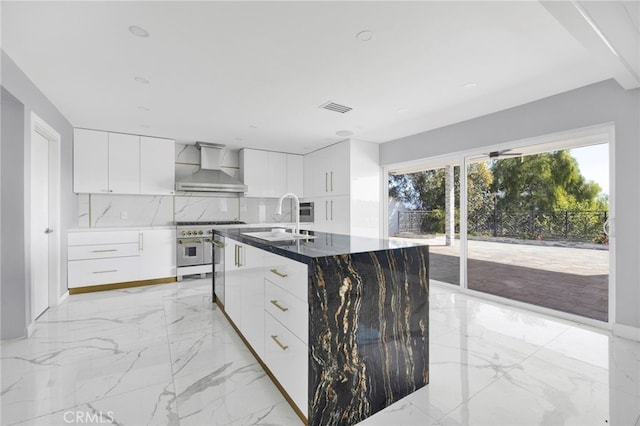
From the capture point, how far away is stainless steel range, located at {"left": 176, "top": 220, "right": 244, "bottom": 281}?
14.6ft

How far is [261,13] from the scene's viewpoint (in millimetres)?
1734

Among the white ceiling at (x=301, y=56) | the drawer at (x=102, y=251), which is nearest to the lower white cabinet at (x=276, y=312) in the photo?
the white ceiling at (x=301, y=56)

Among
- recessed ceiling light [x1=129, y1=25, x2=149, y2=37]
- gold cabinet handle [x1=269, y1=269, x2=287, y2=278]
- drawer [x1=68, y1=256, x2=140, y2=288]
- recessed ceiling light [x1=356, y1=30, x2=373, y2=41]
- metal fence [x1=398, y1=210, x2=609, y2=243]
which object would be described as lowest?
drawer [x1=68, y1=256, x2=140, y2=288]

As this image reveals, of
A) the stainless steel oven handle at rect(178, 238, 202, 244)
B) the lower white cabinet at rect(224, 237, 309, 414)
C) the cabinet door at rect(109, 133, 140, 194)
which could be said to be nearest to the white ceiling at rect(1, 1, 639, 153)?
the cabinet door at rect(109, 133, 140, 194)

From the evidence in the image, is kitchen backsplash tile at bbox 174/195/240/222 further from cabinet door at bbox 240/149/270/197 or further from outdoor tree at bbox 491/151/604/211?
outdoor tree at bbox 491/151/604/211

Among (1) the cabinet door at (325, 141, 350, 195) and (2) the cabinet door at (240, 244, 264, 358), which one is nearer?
(2) the cabinet door at (240, 244, 264, 358)

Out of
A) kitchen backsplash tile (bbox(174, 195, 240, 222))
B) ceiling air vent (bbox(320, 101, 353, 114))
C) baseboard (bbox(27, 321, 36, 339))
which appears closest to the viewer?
baseboard (bbox(27, 321, 36, 339))

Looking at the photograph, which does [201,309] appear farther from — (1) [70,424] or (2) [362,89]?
(2) [362,89]

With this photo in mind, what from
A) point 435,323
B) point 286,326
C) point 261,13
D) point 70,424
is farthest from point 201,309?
point 261,13

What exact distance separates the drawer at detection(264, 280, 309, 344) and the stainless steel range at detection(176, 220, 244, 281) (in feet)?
9.77

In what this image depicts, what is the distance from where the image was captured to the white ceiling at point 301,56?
5.65 feet

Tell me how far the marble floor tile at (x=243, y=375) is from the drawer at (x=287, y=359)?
0.46 feet

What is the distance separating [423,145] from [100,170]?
468cm

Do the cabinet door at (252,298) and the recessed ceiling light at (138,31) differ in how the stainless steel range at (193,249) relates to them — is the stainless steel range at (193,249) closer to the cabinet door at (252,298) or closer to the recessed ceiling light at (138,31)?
the cabinet door at (252,298)
